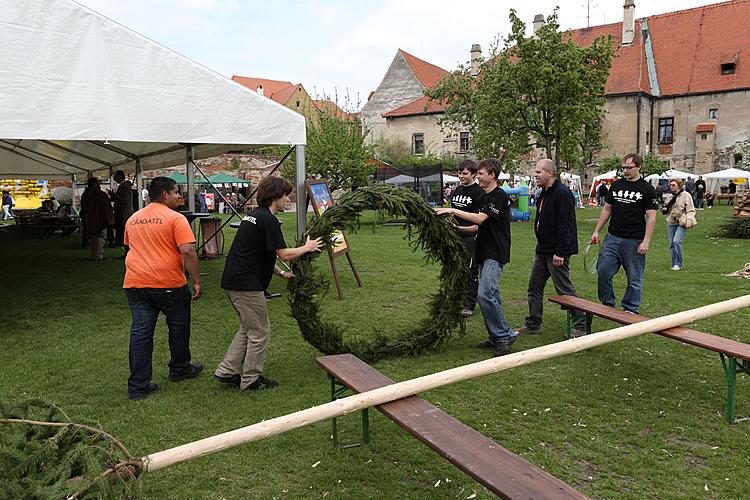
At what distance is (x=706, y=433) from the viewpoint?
164 inches

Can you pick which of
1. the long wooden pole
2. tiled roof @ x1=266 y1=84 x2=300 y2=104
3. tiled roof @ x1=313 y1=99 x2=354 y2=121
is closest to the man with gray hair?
the long wooden pole

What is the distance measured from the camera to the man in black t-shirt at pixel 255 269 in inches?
187

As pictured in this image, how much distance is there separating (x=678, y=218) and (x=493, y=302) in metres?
6.86

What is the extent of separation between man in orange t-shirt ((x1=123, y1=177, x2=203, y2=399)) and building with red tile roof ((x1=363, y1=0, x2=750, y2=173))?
3611 cm

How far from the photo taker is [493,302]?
5.77 metres

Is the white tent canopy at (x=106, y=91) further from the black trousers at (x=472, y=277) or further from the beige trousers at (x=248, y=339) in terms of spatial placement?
the beige trousers at (x=248, y=339)

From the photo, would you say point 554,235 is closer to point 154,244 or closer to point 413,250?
point 413,250

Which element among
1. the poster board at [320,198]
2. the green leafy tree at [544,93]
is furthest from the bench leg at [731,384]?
the green leafy tree at [544,93]

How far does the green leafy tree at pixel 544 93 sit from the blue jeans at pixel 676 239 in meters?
13.0

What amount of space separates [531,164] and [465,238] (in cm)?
3941

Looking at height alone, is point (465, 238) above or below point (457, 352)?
above

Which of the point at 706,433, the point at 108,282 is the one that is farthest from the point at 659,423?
the point at 108,282

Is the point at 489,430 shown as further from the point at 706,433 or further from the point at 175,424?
the point at 175,424

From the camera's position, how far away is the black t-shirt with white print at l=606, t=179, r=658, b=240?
6.32m
